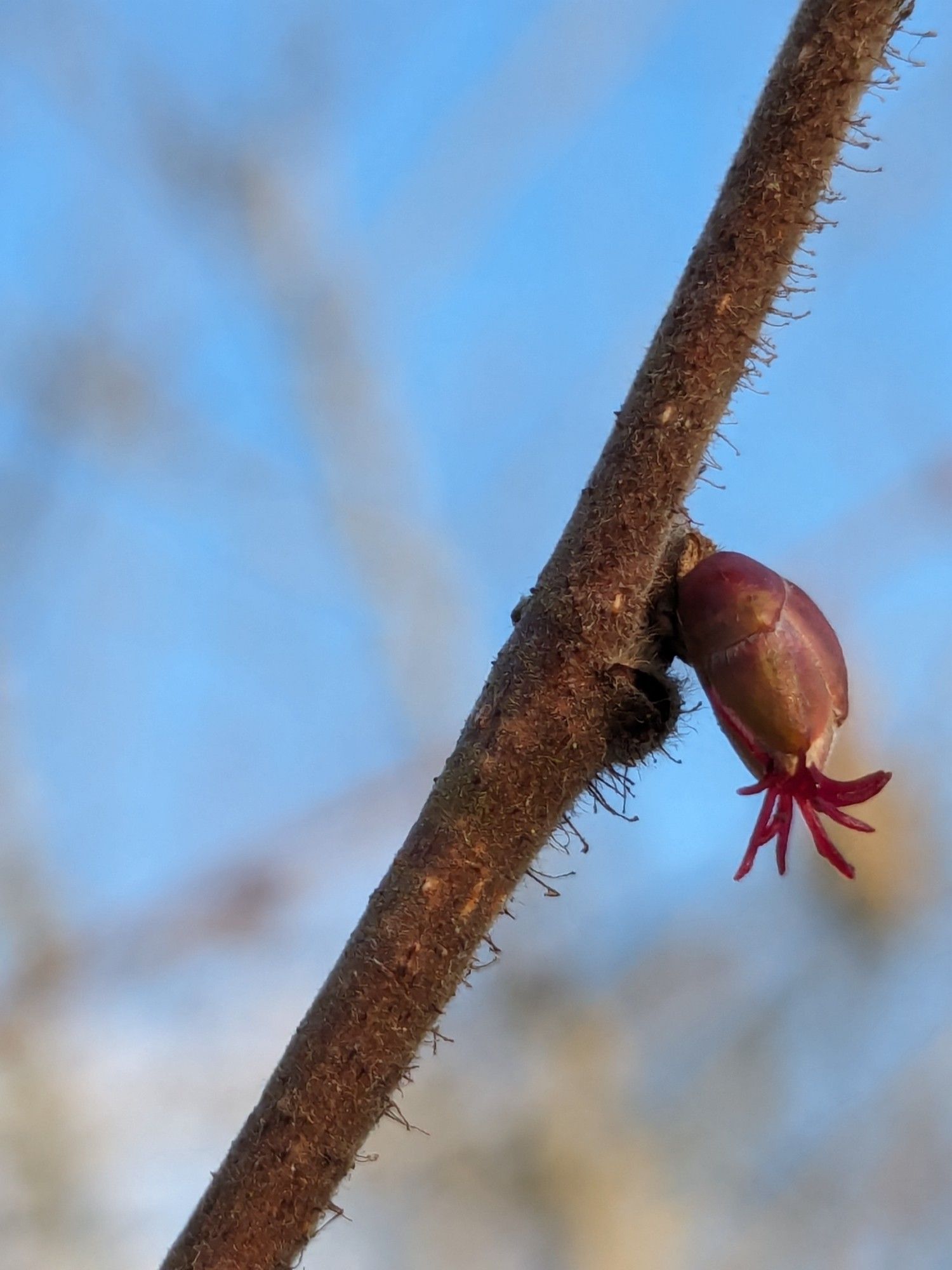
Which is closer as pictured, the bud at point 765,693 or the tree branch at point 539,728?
the tree branch at point 539,728

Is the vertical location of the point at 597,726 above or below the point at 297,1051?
above

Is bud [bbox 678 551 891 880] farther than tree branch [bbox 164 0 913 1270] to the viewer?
Yes

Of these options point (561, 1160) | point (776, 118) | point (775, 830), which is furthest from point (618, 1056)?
point (776, 118)

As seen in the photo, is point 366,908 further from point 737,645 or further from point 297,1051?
point 737,645

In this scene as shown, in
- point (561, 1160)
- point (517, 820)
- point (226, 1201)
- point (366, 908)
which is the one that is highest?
point (561, 1160)
